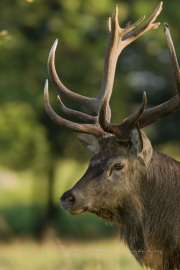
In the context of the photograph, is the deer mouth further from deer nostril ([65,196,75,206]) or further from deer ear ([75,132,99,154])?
deer ear ([75,132,99,154])

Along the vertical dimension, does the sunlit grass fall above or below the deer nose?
below

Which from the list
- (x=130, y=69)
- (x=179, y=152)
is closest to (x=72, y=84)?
(x=130, y=69)

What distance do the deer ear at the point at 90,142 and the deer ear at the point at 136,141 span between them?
291 millimetres

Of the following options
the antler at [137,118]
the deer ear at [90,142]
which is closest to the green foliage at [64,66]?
the deer ear at [90,142]

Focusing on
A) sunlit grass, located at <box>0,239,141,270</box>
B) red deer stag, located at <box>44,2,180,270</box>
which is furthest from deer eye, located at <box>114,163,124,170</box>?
sunlit grass, located at <box>0,239,141,270</box>

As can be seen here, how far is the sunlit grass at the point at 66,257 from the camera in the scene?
8523 mm

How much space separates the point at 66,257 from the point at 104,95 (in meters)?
1.82

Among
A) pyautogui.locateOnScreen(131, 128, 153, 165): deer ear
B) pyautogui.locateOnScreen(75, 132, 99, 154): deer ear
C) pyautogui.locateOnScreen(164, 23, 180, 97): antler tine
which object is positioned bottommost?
pyautogui.locateOnScreen(75, 132, 99, 154): deer ear

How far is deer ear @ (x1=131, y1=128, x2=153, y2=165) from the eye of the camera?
7.02 m

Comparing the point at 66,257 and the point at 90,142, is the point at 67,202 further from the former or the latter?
the point at 66,257

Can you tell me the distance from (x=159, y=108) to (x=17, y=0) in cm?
1096

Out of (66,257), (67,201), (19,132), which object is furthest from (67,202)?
(19,132)

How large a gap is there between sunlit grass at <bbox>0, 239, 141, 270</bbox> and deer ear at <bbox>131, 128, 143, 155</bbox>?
0.92m

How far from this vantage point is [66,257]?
8.37 metres
